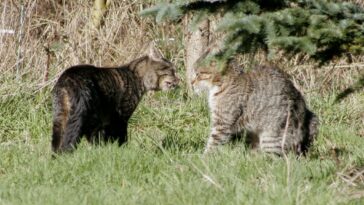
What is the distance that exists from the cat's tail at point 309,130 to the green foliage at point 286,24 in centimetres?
277

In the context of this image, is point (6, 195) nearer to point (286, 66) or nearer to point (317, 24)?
→ point (317, 24)

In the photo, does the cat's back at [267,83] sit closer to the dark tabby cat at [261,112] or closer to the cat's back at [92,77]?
the dark tabby cat at [261,112]

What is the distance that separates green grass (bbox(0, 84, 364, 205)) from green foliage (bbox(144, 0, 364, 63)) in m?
0.88

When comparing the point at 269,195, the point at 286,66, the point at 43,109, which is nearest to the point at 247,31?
the point at 269,195

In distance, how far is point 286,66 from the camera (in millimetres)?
11562

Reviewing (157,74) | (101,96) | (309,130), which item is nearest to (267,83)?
(309,130)

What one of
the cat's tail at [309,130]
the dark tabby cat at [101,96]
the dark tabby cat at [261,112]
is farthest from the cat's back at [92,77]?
the cat's tail at [309,130]

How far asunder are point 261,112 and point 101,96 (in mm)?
1510

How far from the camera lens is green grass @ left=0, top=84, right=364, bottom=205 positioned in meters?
5.45

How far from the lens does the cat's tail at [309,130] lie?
8250 millimetres

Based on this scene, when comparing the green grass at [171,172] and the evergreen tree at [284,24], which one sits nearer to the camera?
the evergreen tree at [284,24]

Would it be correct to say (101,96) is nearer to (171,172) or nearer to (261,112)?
(261,112)

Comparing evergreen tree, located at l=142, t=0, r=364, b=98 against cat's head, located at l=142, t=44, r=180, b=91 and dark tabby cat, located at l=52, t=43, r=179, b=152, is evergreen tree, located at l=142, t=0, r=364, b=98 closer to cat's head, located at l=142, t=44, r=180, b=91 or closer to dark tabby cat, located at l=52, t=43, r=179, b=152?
dark tabby cat, located at l=52, t=43, r=179, b=152

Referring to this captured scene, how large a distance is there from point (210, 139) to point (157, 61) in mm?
1440
